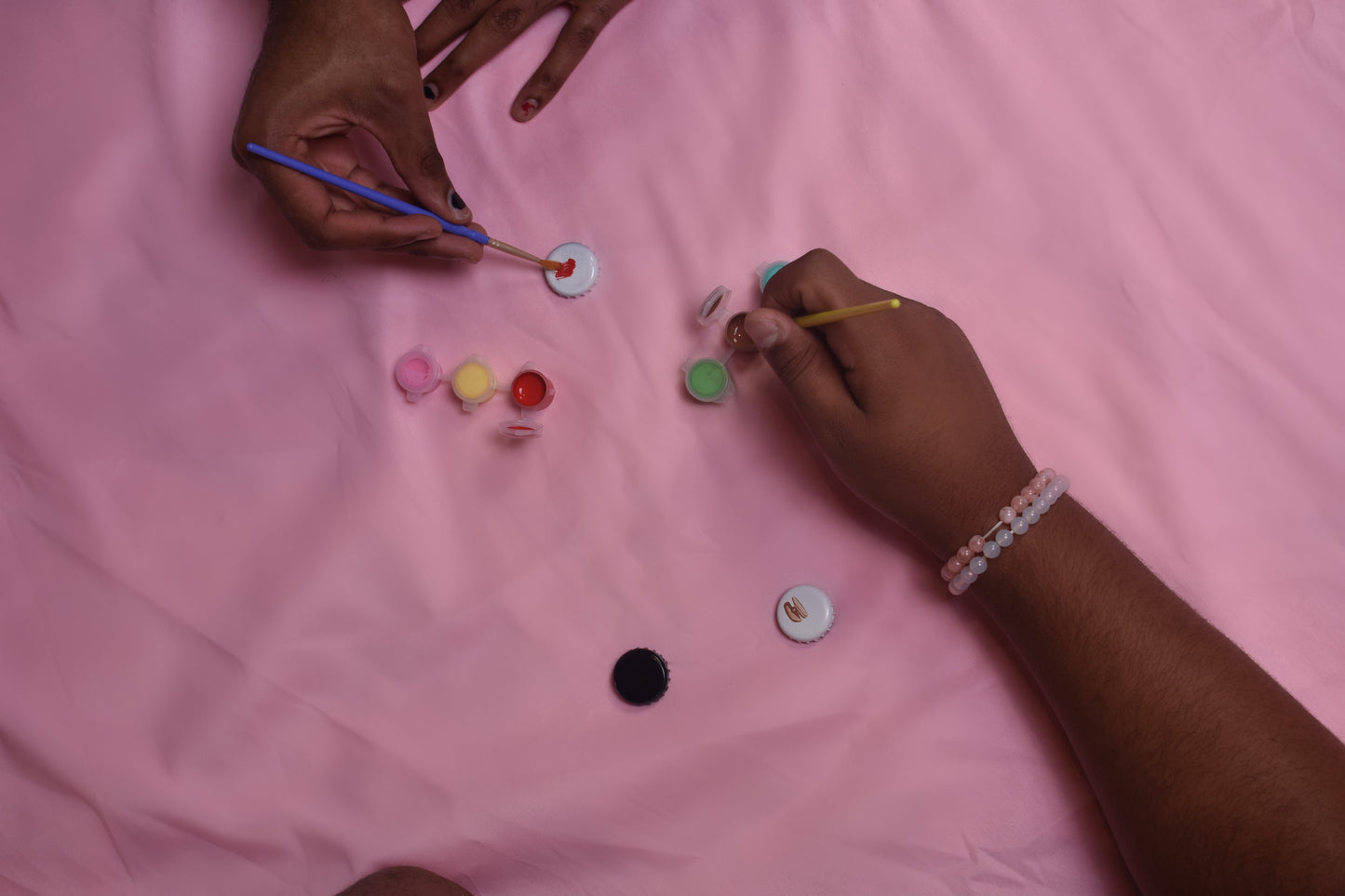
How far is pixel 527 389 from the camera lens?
1432 millimetres

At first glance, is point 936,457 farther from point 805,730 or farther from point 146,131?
point 146,131

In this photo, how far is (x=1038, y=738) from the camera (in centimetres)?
126

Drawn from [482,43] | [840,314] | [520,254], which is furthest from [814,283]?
[482,43]

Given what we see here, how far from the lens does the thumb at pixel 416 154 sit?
52.3 inches

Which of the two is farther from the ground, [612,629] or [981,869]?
[981,869]

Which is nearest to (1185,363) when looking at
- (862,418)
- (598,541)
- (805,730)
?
(862,418)

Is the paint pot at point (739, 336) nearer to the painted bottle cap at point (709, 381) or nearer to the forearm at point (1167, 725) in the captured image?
the painted bottle cap at point (709, 381)

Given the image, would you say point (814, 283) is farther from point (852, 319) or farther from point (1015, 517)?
point (1015, 517)

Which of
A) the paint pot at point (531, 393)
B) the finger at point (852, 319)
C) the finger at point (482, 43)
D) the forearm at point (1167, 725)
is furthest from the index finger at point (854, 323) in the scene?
the finger at point (482, 43)

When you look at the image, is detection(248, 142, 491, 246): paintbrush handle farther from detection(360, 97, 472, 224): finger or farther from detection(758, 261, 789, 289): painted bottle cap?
detection(758, 261, 789, 289): painted bottle cap

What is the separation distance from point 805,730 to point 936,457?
0.45 meters

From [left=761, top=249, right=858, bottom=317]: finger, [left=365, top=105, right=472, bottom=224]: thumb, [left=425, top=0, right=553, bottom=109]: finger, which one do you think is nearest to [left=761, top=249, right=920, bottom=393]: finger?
[left=761, top=249, right=858, bottom=317]: finger

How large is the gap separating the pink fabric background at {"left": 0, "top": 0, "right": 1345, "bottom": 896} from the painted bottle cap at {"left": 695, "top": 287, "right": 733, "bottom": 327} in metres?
0.05

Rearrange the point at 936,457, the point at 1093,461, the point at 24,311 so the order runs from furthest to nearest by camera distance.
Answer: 1. the point at 24,311
2. the point at 1093,461
3. the point at 936,457
